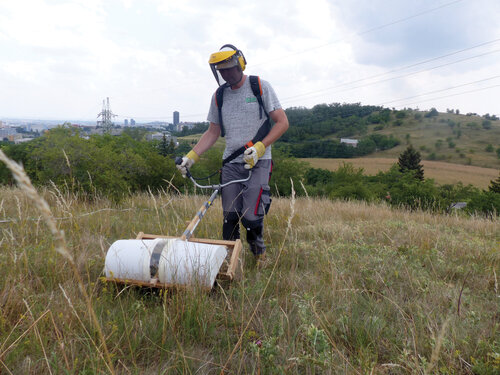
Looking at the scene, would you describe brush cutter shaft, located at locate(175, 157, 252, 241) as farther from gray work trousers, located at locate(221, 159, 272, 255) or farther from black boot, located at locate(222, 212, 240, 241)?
black boot, located at locate(222, 212, 240, 241)

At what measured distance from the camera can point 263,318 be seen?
2.15m

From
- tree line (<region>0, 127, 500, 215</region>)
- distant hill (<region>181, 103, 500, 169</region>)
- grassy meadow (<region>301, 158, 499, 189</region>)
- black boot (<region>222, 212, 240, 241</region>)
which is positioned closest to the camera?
black boot (<region>222, 212, 240, 241</region>)

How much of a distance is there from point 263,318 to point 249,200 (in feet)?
4.19

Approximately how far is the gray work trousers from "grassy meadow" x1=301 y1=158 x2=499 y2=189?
6015cm

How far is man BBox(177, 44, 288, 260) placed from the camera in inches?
125

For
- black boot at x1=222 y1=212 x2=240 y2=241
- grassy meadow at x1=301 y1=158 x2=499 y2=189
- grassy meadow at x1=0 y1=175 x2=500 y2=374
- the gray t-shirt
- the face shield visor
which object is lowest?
grassy meadow at x1=301 y1=158 x2=499 y2=189

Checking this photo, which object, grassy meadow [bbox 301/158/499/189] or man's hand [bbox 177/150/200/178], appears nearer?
man's hand [bbox 177/150/200/178]

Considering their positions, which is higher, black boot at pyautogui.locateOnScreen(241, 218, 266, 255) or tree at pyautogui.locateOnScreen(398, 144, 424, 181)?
black boot at pyautogui.locateOnScreen(241, 218, 266, 255)

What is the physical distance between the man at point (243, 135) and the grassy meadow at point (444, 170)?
60.1 metres

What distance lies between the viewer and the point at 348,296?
242 centimetres

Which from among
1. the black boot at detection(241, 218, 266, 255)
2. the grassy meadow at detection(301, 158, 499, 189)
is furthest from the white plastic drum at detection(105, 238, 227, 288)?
the grassy meadow at detection(301, 158, 499, 189)

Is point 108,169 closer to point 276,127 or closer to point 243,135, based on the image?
point 243,135

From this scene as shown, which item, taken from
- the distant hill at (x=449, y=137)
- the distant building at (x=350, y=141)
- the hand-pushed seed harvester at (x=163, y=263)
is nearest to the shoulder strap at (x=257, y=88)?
the hand-pushed seed harvester at (x=163, y=263)

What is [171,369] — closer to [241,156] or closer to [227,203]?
[227,203]
